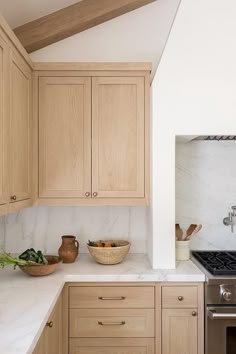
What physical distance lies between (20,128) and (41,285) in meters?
0.94

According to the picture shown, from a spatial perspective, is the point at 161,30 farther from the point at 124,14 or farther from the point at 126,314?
the point at 126,314

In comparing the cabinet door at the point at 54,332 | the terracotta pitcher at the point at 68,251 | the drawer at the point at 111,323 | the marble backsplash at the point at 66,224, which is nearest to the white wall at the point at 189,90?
the drawer at the point at 111,323

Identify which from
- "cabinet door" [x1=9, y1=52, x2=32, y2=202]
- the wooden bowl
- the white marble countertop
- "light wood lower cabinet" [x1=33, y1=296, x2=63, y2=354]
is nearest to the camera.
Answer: the white marble countertop

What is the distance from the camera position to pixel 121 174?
7.99 feet

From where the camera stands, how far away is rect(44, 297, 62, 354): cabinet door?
166 centimetres

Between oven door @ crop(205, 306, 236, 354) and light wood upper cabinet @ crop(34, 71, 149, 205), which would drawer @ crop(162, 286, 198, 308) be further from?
light wood upper cabinet @ crop(34, 71, 149, 205)

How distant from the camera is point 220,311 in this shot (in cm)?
205

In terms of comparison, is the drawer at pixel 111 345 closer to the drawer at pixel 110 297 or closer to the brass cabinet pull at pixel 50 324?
the drawer at pixel 110 297

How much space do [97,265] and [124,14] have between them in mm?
1968

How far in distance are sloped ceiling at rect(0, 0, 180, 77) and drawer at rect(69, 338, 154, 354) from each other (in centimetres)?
205

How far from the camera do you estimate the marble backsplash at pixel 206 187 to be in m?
2.73

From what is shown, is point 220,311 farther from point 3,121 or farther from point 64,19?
point 64,19

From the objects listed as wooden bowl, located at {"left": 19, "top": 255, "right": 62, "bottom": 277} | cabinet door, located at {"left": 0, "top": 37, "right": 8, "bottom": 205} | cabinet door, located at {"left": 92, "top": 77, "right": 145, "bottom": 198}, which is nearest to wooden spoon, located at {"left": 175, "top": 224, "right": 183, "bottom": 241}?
cabinet door, located at {"left": 92, "top": 77, "right": 145, "bottom": 198}

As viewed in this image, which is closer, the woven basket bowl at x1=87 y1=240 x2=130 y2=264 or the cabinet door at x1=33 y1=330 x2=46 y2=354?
the cabinet door at x1=33 y1=330 x2=46 y2=354
